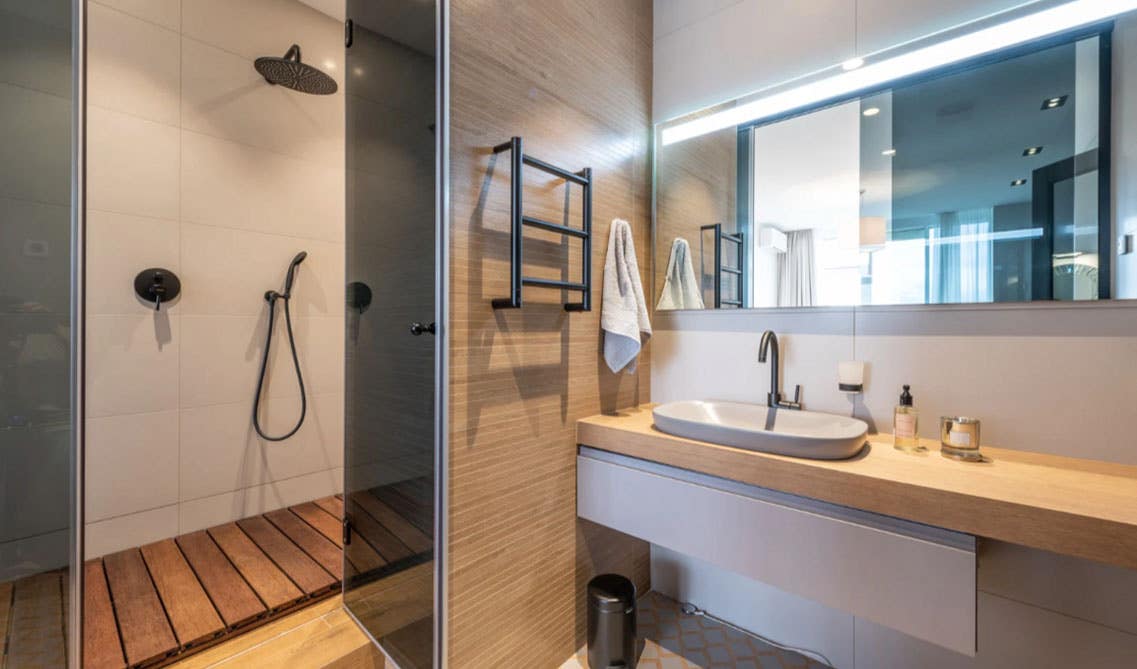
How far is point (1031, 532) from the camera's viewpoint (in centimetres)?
89

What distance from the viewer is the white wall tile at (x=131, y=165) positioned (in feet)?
5.90

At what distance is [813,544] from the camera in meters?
1.14

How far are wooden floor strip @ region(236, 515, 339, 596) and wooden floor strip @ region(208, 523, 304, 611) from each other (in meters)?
0.02

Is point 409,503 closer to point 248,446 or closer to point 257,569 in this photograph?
point 257,569

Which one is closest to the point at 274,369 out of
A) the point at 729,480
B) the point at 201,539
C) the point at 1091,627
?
the point at 201,539

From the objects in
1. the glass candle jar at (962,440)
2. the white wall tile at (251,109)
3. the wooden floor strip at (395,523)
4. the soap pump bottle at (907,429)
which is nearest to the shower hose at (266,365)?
the white wall tile at (251,109)

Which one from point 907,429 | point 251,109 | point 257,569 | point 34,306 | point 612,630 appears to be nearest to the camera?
point 34,306

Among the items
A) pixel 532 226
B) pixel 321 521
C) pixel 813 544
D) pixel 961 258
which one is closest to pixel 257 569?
pixel 321 521

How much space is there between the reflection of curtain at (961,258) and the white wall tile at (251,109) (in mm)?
2748

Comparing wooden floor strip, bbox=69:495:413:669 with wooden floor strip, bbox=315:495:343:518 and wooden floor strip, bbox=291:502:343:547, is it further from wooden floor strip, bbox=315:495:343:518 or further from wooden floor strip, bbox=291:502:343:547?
wooden floor strip, bbox=315:495:343:518

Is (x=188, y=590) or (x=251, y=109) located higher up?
(x=251, y=109)

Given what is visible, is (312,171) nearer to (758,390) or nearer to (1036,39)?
(758,390)

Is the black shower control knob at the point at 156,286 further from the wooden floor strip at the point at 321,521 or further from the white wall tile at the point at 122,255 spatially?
the wooden floor strip at the point at 321,521

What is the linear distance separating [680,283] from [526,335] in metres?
0.80
